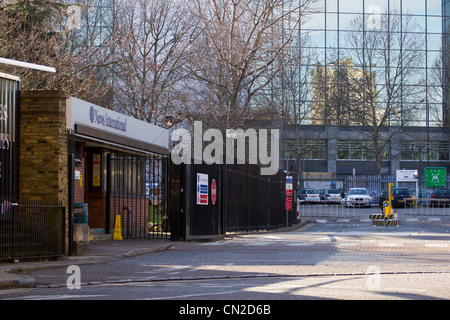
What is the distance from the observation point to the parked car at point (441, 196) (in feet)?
178

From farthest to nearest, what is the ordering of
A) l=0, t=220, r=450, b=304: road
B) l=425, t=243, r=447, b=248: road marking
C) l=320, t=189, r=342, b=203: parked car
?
l=320, t=189, r=342, b=203: parked car
l=425, t=243, r=447, b=248: road marking
l=0, t=220, r=450, b=304: road

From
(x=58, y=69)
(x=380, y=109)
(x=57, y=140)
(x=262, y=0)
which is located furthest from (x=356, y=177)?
(x=57, y=140)

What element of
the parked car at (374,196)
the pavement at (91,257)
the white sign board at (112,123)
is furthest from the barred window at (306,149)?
the pavement at (91,257)

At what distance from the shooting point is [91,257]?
15.9 meters

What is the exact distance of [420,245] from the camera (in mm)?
20109

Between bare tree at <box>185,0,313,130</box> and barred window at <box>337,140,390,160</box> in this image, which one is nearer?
bare tree at <box>185,0,313,130</box>

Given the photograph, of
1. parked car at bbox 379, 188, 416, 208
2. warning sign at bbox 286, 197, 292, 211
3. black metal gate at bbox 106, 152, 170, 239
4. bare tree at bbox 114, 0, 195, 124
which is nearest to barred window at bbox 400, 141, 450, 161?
parked car at bbox 379, 188, 416, 208

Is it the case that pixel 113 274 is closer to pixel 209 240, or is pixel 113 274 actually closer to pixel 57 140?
pixel 57 140

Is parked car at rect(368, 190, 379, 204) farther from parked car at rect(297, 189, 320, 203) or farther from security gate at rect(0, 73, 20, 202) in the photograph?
security gate at rect(0, 73, 20, 202)

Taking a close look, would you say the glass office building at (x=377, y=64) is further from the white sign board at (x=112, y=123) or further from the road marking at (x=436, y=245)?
the road marking at (x=436, y=245)

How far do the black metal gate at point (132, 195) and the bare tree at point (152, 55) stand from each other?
10611 millimetres

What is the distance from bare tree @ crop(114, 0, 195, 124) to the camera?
36.3 meters

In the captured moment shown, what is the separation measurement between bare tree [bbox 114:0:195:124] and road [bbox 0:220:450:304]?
671 inches
